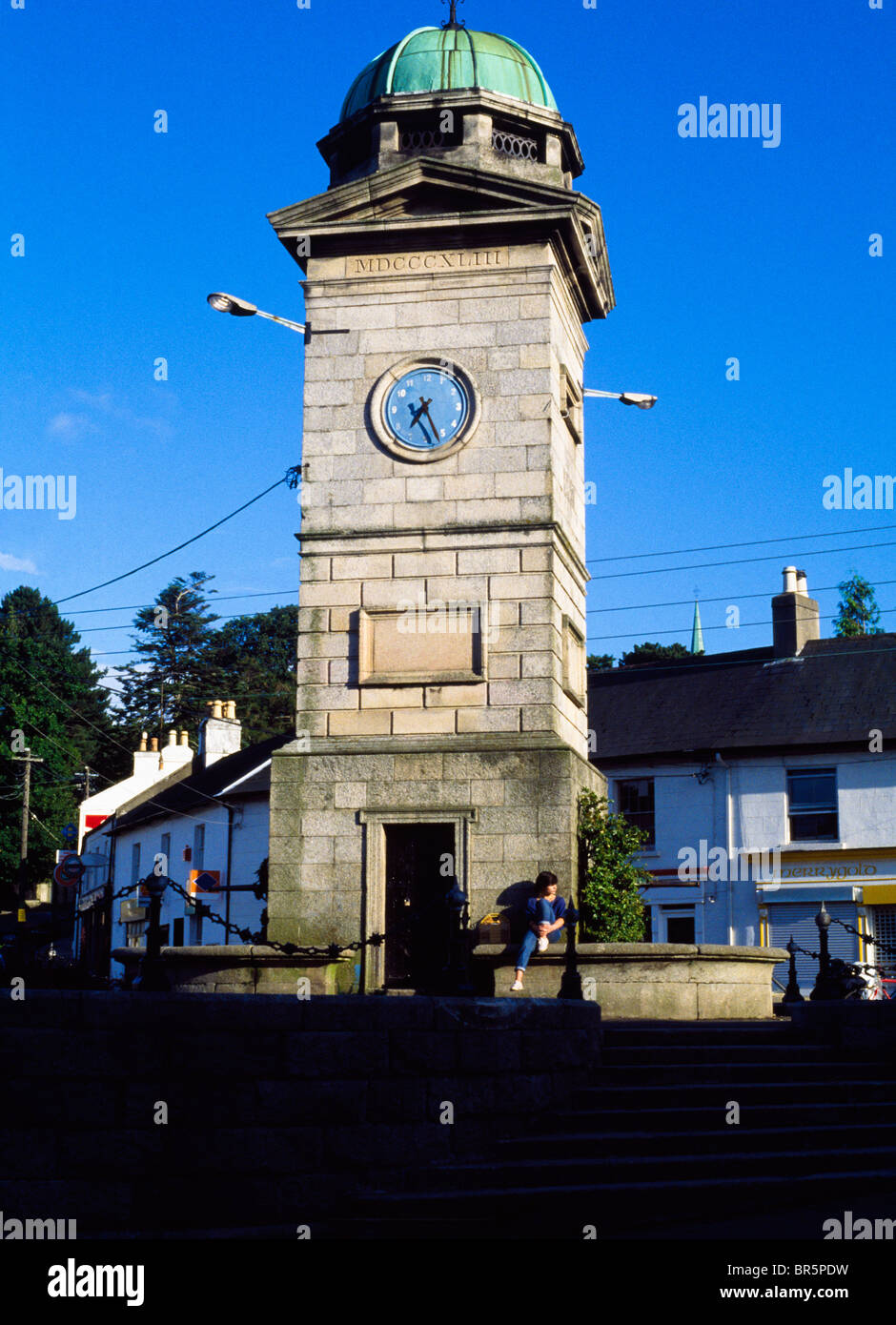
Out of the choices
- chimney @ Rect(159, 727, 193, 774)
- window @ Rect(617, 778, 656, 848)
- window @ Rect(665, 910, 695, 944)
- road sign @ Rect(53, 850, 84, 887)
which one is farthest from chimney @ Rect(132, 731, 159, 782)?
window @ Rect(665, 910, 695, 944)

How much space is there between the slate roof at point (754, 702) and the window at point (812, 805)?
970 mm

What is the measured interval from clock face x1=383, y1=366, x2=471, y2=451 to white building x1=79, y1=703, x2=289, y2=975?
52.2 ft

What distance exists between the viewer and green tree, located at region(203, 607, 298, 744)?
74312 millimetres

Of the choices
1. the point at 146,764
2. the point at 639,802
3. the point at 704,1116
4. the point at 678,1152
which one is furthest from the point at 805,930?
the point at 146,764

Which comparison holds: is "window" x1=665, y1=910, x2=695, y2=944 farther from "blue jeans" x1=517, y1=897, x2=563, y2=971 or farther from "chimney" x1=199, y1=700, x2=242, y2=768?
"blue jeans" x1=517, y1=897, x2=563, y2=971

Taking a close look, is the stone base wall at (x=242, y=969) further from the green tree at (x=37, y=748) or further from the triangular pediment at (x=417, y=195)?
the green tree at (x=37, y=748)

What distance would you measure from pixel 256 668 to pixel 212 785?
127 feet

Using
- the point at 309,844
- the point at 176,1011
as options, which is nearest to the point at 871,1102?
the point at 176,1011

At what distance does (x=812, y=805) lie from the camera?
35.1 metres

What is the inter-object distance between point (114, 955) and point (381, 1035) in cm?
618

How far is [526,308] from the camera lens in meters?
17.6

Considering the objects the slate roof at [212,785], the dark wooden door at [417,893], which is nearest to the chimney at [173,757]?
the slate roof at [212,785]

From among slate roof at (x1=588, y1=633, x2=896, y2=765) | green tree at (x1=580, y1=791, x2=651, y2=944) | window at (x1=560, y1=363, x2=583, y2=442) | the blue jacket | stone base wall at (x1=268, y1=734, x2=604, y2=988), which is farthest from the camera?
slate roof at (x1=588, y1=633, x2=896, y2=765)
